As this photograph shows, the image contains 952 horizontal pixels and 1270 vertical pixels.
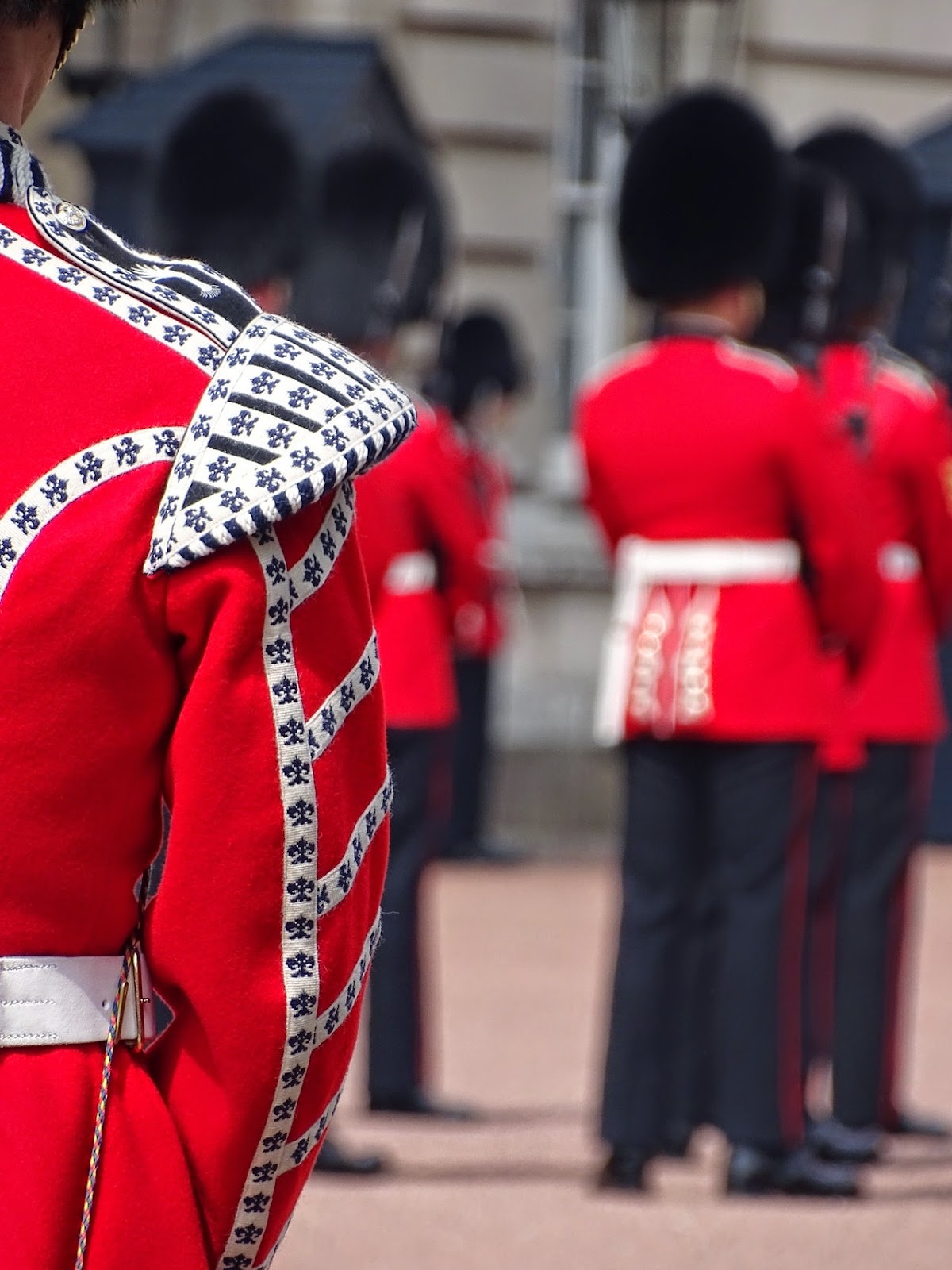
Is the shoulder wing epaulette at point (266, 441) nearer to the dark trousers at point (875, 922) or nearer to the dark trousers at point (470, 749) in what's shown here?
the dark trousers at point (875, 922)

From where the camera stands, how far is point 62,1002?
181cm

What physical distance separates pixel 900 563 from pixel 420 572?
63.2 inches

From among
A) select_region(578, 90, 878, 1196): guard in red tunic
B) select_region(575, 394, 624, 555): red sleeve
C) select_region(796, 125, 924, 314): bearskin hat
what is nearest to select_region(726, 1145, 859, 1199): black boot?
select_region(578, 90, 878, 1196): guard in red tunic

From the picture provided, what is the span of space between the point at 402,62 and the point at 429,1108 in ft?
22.7

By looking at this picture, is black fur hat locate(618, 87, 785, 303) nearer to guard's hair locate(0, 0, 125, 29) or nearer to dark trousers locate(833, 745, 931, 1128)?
dark trousers locate(833, 745, 931, 1128)

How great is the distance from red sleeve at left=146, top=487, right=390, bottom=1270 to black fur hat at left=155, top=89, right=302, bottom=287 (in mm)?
4035

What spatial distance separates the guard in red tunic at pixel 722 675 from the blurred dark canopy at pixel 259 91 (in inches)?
84.0

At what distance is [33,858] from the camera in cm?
179

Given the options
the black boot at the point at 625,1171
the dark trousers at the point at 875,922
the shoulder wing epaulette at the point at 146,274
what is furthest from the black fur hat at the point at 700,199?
the shoulder wing epaulette at the point at 146,274

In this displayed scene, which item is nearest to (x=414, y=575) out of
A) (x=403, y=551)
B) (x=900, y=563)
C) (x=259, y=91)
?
(x=403, y=551)

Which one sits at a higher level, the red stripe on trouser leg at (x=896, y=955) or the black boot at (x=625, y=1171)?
the red stripe on trouser leg at (x=896, y=955)

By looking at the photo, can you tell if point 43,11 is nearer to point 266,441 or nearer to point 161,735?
point 266,441

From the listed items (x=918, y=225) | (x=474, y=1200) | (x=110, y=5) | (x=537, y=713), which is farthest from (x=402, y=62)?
(x=110, y=5)

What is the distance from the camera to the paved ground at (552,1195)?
177 inches
